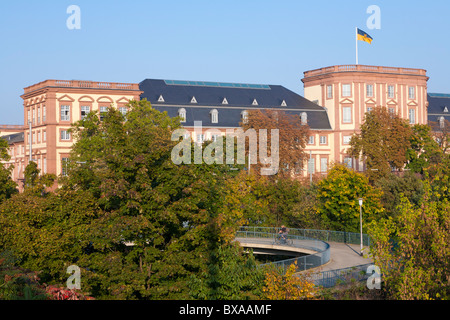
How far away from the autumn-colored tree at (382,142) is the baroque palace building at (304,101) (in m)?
12.7

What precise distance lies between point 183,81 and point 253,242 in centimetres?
4761

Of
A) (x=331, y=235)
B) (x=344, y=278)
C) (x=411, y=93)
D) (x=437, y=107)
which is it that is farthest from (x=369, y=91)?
(x=344, y=278)

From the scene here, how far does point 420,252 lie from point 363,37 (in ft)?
215

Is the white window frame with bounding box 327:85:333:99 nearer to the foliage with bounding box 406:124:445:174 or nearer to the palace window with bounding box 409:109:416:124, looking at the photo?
the palace window with bounding box 409:109:416:124

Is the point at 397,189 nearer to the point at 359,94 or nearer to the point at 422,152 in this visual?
the point at 422,152

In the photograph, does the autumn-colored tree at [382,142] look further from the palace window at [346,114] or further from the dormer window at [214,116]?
the dormer window at [214,116]

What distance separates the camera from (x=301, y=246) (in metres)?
42.5

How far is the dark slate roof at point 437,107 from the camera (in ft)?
323

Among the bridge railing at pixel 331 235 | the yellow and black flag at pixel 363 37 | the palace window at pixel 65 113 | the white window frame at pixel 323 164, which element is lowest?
the bridge railing at pixel 331 235

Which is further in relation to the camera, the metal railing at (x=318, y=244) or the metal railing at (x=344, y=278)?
the metal railing at (x=318, y=244)

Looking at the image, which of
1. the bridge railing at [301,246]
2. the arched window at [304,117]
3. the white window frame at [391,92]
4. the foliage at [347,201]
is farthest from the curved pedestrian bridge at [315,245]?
the white window frame at [391,92]

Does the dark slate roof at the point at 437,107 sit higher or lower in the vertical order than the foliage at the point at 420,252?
higher

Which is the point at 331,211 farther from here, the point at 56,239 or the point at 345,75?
the point at 345,75

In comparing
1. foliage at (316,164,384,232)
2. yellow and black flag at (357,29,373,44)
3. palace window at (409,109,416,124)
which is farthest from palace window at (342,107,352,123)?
foliage at (316,164,384,232)
